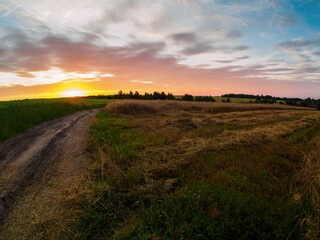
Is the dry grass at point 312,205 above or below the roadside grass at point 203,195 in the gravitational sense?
above

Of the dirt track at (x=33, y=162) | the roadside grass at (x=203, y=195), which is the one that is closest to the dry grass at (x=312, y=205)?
the roadside grass at (x=203, y=195)

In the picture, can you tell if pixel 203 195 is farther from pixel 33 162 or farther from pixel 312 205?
pixel 33 162

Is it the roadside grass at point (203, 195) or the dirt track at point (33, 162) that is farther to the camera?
the dirt track at point (33, 162)

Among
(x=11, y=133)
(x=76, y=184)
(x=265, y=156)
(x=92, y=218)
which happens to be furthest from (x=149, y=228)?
(x=11, y=133)

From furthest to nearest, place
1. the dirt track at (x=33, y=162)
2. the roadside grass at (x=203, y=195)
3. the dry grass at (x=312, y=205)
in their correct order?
the dirt track at (x=33, y=162), the roadside grass at (x=203, y=195), the dry grass at (x=312, y=205)

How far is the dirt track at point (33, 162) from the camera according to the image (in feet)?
13.0

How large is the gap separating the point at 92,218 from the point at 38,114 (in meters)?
14.9

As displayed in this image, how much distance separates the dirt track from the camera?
396 centimetres

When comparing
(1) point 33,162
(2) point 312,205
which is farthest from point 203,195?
(1) point 33,162

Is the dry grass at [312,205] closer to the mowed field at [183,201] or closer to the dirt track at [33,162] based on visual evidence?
the mowed field at [183,201]

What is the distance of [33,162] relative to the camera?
536cm

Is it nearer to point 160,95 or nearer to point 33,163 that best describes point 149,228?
point 33,163

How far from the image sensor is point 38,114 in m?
13.9

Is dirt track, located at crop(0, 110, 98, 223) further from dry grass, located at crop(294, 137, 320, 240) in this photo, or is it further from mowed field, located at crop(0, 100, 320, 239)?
dry grass, located at crop(294, 137, 320, 240)
